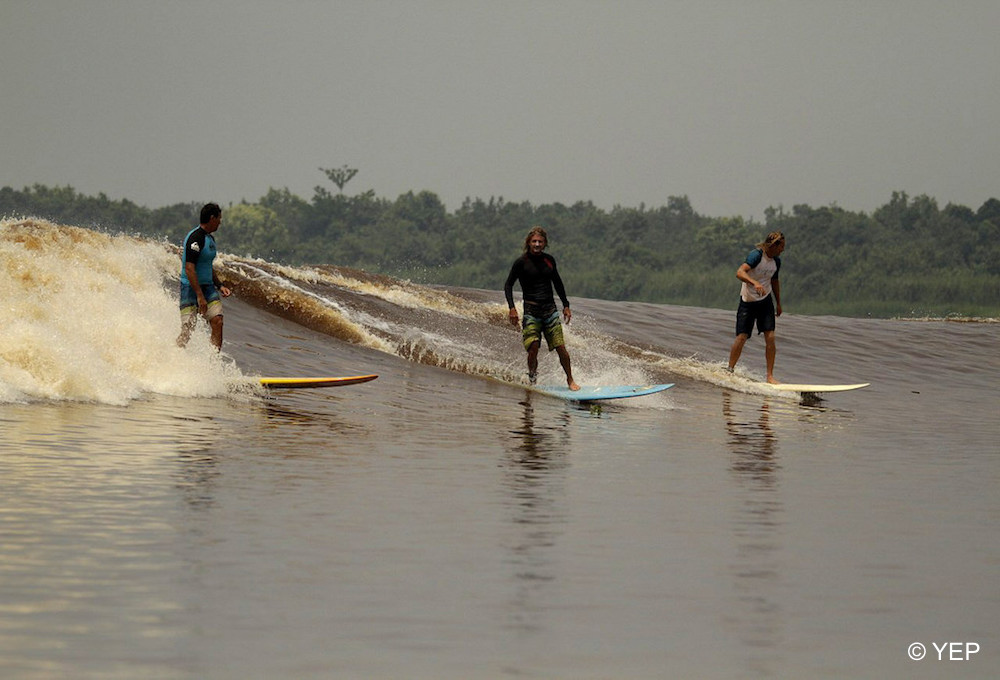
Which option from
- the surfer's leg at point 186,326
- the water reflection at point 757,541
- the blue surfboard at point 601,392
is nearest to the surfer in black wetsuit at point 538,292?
the blue surfboard at point 601,392

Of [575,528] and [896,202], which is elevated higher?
[896,202]

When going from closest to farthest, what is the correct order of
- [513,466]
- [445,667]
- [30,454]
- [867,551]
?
[445,667]
[867,551]
[30,454]
[513,466]

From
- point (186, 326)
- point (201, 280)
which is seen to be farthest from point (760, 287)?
point (186, 326)

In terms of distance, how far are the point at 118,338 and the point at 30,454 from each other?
218 inches

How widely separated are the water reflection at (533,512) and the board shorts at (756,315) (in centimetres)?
506

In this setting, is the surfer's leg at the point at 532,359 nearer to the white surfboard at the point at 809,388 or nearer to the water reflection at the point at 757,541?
the water reflection at the point at 757,541

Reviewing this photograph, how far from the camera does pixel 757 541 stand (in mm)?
6820

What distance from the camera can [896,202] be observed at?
101m

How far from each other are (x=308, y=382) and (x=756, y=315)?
5.85m

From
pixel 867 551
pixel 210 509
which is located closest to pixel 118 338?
pixel 210 509

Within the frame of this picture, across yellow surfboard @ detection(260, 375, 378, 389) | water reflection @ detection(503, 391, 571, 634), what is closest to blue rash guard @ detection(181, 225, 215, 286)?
yellow surfboard @ detection(260, 375, 378, 389)

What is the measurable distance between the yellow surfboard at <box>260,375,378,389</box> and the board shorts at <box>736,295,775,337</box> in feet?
Answer: 16.5

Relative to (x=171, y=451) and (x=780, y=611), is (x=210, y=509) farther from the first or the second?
(x=780, y=611)

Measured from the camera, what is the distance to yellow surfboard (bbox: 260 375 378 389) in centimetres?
1403
